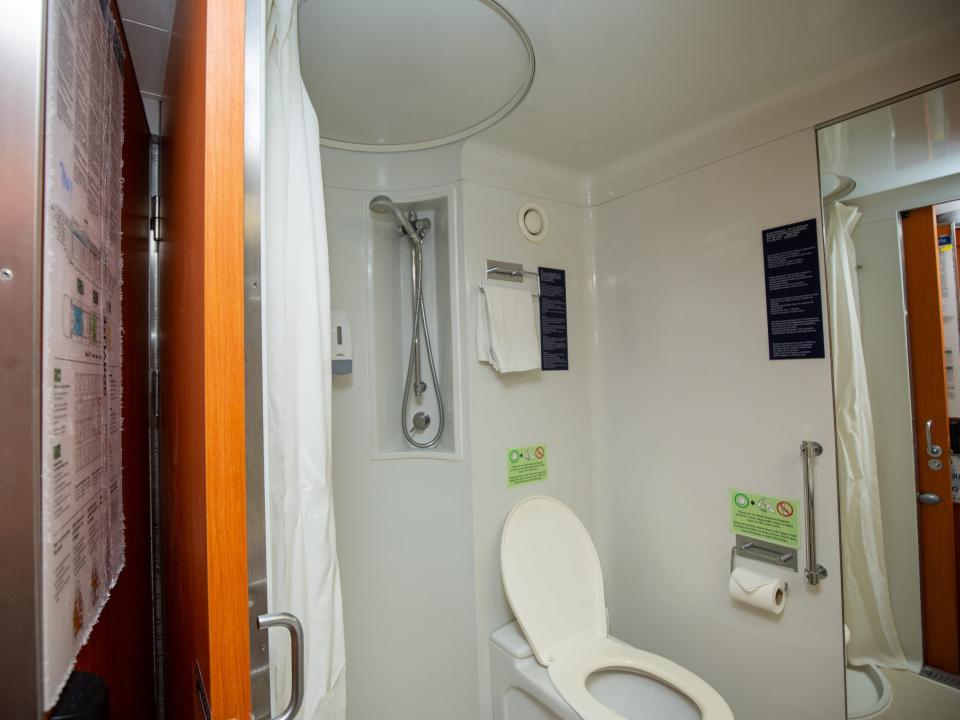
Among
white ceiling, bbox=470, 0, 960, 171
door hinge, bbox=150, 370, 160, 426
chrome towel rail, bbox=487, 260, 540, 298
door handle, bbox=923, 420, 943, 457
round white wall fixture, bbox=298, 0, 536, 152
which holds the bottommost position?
door handle, bbox=923, 420, 943, 457

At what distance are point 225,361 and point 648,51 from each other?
50.3 inches

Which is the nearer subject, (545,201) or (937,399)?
(937,399)

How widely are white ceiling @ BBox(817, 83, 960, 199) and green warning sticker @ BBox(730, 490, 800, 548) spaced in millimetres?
950

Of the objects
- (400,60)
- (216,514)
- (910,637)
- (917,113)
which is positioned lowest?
(910,637)

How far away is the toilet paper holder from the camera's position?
1.37 m

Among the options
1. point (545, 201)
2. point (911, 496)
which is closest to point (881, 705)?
point (911, 496)

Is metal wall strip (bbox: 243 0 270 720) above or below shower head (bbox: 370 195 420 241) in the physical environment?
below

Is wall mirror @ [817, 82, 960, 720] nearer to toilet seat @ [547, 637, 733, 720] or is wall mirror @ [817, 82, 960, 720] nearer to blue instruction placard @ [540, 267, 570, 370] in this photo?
toilet seat @ [547, 637, 733, 720]

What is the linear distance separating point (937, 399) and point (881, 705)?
873 millimetres

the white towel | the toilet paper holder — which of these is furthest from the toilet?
the white towel

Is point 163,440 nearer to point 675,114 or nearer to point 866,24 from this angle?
point 675,114

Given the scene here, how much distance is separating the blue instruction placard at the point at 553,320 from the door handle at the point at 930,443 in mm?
1075

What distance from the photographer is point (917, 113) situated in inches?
45.8

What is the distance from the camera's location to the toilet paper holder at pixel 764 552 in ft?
4.50
